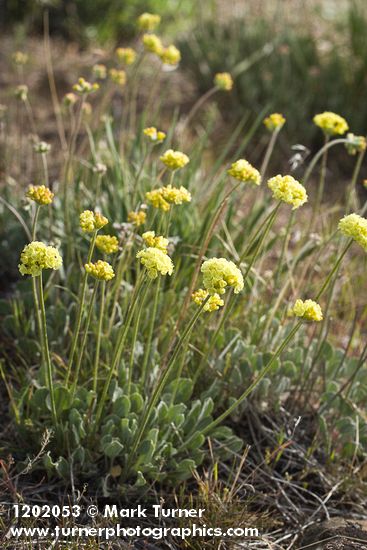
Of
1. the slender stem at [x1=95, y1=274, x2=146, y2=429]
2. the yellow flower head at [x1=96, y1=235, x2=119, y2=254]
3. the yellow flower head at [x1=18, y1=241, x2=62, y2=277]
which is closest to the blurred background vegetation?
the yellow flower head at [x1=96, y1=235, x2=119, y2=254]

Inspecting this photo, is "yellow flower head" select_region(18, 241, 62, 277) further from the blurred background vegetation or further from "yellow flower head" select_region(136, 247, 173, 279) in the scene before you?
the blurred background vegetation

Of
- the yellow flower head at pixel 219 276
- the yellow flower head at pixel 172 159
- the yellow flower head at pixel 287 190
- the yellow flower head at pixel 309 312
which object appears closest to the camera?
the yellow flower head at pixel 219 276

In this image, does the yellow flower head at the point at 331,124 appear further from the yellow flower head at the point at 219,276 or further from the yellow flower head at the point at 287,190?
the yellow flower head at the point at 219,276

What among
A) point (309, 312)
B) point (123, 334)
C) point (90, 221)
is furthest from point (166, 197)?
point (309, 312)

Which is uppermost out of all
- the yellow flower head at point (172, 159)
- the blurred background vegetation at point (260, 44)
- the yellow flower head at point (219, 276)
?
the blurred background vegetation at point (260, 44)

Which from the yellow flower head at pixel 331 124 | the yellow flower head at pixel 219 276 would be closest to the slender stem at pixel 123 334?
the yellow flower head at pixel 219 276

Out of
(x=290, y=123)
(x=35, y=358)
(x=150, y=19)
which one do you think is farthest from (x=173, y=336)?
(x=290, y=123)

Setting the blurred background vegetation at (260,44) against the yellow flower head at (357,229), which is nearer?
the yellow flower head at (357,229)

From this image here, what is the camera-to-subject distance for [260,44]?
5.21 m

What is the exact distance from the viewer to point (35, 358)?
2.62 metres

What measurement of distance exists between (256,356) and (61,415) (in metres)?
0.70

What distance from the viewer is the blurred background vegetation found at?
4902 mm

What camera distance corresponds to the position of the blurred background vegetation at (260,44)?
490cm

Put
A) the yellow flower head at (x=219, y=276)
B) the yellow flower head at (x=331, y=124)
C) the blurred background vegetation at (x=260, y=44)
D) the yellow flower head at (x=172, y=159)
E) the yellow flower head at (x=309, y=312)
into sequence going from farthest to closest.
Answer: the blurred background vegetation at (x=260, y=44) < the yellow flower head at (x=331, y=124) < the yellow flower head at (x=172, y=159) < the yellow flower head at (x=309, y=312) < the yellow flower head at (x=219, y=276)
